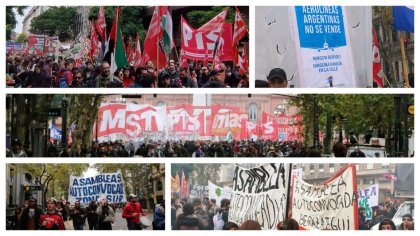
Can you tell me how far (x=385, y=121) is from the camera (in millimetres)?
7113

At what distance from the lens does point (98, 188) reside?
7.28 m

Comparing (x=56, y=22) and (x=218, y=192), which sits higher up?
(x=56, y=22)

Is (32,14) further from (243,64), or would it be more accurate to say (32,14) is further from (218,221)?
(218,221)

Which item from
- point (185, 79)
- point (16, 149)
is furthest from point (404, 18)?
point (16, 149)

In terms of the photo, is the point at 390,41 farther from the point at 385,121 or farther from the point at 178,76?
the point at 178,76

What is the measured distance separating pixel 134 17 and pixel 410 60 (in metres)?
2.55

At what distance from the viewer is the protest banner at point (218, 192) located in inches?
282

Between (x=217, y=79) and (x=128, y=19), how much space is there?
3.25 ft

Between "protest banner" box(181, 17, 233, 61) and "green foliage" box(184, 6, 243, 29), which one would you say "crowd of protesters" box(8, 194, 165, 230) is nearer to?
"protest banner" box(181, 17, 233, 61)

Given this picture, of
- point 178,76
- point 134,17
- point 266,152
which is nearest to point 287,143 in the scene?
point 266,152

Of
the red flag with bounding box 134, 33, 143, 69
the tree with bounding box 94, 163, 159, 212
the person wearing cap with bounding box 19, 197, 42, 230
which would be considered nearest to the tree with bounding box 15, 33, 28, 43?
the red flag with bounding box 134, 33, 143, 69

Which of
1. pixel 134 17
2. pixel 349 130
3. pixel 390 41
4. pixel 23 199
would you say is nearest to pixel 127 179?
pixel 23 199

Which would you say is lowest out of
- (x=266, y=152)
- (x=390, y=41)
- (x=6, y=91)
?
(x=266, y=152)

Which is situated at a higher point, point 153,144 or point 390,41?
point 390,41
